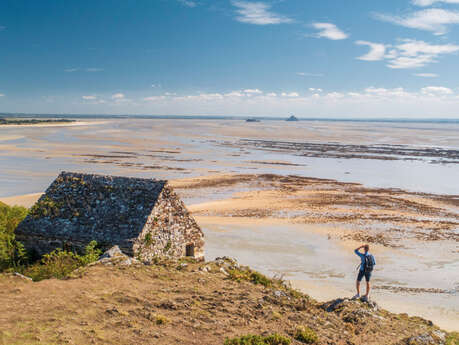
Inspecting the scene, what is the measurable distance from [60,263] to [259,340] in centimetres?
687

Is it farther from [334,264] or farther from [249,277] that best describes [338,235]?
[249,277]

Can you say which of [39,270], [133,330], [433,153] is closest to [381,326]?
[133,330]

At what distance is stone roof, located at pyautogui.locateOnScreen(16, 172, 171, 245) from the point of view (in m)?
13.1

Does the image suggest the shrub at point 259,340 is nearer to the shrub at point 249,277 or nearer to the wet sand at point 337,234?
the shrub at point 249,277

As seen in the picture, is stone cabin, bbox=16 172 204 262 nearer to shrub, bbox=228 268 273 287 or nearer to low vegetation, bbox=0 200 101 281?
low vegetation, bbox=0 200 101 281

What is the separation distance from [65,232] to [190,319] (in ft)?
21.8

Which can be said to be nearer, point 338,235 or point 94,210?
point 94,210

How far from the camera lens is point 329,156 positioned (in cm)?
6444

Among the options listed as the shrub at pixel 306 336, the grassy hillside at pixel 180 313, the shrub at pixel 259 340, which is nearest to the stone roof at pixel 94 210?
the grassy hillside at pixel 180 313

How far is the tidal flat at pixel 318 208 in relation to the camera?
18406 millimetres

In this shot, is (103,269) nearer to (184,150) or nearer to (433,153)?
(184,150)

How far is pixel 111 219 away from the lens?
13430 mm

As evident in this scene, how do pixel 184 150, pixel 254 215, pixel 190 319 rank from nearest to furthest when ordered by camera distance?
1. pixel 190 319
2. pixel 254 215
3. pixel 184 150

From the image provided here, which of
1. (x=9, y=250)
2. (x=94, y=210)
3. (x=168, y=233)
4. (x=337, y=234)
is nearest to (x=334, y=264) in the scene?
(x=337, y=234)
